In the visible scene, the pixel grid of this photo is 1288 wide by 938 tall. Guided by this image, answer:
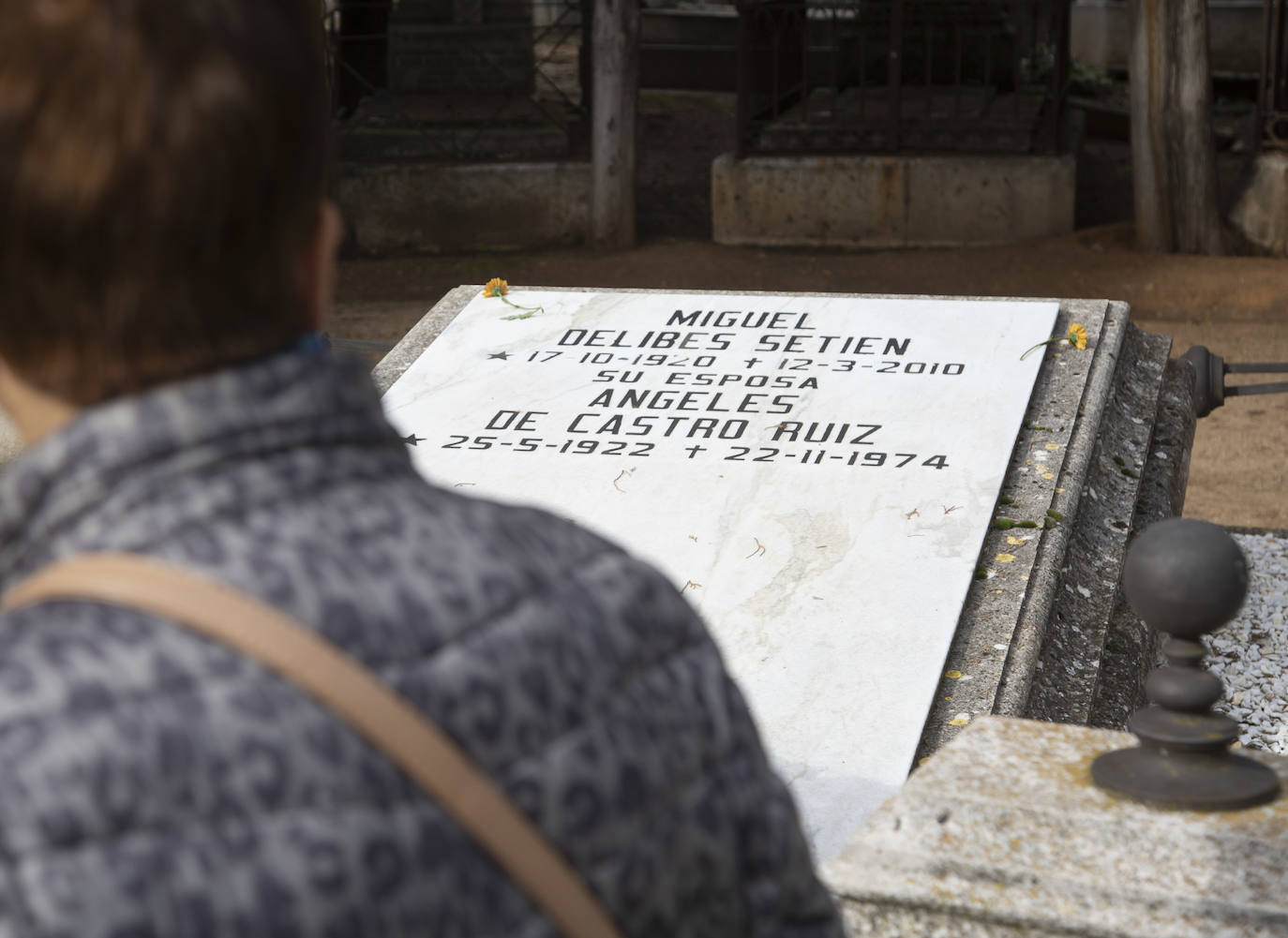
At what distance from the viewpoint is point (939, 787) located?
6.62 feet

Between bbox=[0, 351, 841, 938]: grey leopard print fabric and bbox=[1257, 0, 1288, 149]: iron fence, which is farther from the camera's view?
bbox=[1257, 0, 1288, 149]: iron fence

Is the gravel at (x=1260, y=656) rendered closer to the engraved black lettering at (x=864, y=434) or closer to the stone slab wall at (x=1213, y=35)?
the engraved black lettering at (x=864, y=434)

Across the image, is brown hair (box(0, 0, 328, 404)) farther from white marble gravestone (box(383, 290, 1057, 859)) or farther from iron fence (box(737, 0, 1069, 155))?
iron fence (box(737, 0, 1069, 155))

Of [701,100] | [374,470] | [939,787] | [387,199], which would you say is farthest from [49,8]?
[701,100]

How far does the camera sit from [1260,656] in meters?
4.79

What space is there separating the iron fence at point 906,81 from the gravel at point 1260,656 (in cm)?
612

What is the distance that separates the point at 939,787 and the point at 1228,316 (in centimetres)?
791

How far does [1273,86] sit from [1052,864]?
9.53m

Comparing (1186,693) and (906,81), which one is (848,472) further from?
(906,81)

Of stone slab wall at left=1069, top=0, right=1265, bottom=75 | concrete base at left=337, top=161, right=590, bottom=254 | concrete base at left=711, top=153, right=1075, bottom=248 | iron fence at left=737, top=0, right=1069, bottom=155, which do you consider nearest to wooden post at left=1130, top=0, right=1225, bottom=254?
concrete base at left=711, top=153, right=1075, bottom=248

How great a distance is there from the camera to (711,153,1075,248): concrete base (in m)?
10.8

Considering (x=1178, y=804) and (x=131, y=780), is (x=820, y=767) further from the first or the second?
(x=131, y=780)

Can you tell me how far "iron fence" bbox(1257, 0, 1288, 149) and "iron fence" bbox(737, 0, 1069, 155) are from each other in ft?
4.92

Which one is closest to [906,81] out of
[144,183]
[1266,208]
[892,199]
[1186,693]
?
[892,199]
